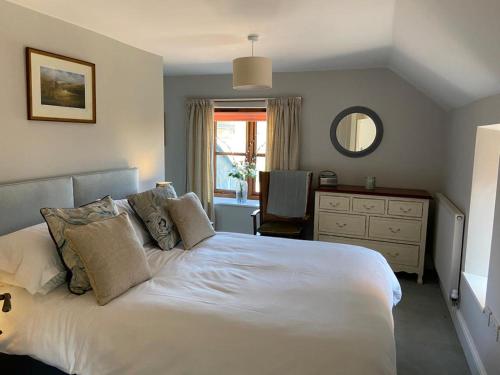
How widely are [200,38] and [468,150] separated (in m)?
2.38

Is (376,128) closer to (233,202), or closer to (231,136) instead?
(231,136)

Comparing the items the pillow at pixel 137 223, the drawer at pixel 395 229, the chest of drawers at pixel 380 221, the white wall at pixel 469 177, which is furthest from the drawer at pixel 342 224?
the pillow at pixel 137 223

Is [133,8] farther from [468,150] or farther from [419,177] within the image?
[419,177]

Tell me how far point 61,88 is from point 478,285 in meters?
3.33

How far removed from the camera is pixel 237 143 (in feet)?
17.7

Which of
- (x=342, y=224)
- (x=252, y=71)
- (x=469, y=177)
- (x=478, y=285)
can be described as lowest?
(x=478, y=285)

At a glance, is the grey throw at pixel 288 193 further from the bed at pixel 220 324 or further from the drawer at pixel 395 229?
the bed at pixel 220 324

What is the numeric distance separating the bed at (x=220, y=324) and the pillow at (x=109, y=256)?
0.23ft

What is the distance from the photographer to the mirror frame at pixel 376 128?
14.7 feet

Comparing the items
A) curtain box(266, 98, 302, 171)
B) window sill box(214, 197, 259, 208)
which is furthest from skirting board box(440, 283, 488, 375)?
window sill box(214, 197, 259, 208)

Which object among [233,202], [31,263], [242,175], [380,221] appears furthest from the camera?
[233,202]

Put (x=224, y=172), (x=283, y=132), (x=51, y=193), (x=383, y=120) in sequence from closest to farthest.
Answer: (x=51, y=193), (x=383, y=120), (x=283, y=132), (x=224, y=172)

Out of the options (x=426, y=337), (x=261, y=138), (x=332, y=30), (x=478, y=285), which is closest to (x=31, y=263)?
(x=332, y=30)

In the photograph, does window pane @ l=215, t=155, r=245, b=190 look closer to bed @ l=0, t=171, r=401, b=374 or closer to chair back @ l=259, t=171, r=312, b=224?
chair back @ l=259, t=171, r=312, b=224
